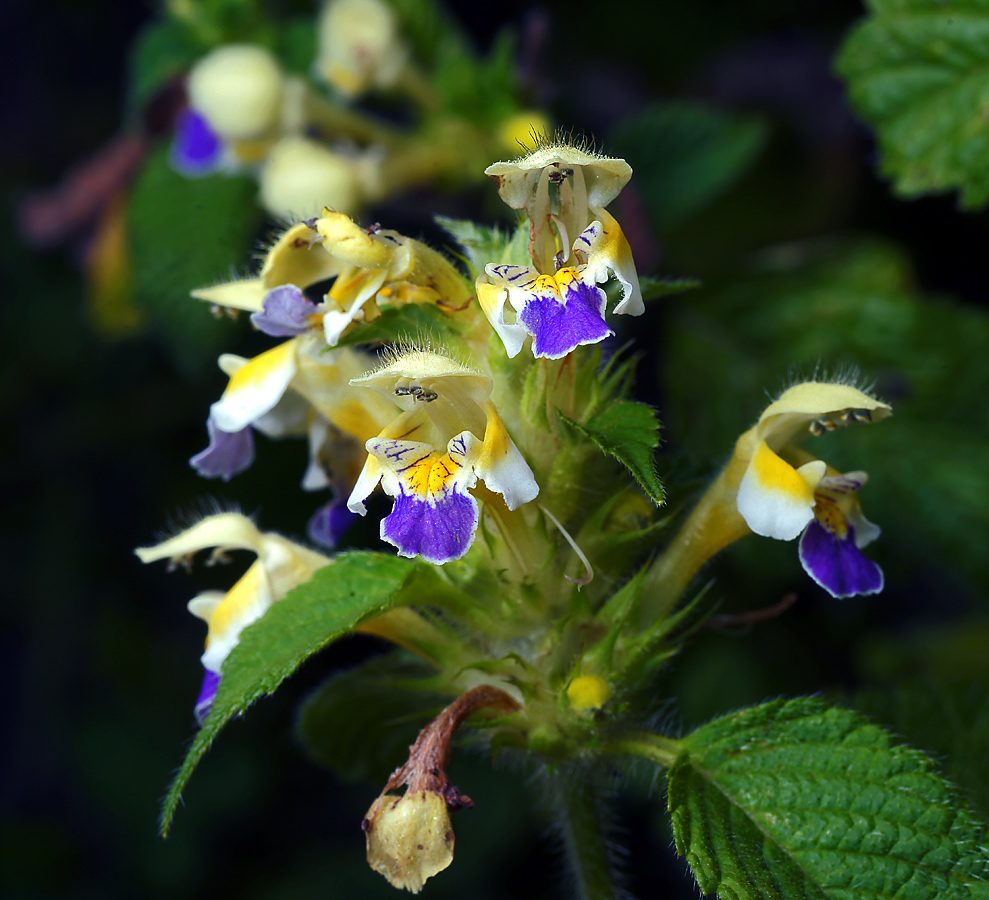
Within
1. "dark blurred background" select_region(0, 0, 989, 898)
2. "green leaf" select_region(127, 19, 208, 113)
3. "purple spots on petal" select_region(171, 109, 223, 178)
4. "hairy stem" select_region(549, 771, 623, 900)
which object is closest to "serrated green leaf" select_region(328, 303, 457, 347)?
"hairy stem" select_region(549, 771, 623, 900)

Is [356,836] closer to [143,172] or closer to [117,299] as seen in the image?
[117,299]

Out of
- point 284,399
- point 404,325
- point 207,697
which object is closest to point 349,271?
point 404,325

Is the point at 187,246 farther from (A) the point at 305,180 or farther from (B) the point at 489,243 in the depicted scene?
(B) the point at 489,243

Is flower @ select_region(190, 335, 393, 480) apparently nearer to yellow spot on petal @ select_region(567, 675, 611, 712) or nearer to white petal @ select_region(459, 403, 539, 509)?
white petal @ select_region(459, 403, 539, 509)

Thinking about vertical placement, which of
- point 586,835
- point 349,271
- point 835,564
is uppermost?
point 349,271

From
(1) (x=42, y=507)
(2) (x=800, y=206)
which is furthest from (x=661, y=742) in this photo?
(1) (x=42, y=507)

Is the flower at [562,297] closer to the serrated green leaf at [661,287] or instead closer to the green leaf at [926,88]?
the serrated green leaf at [661,287]
